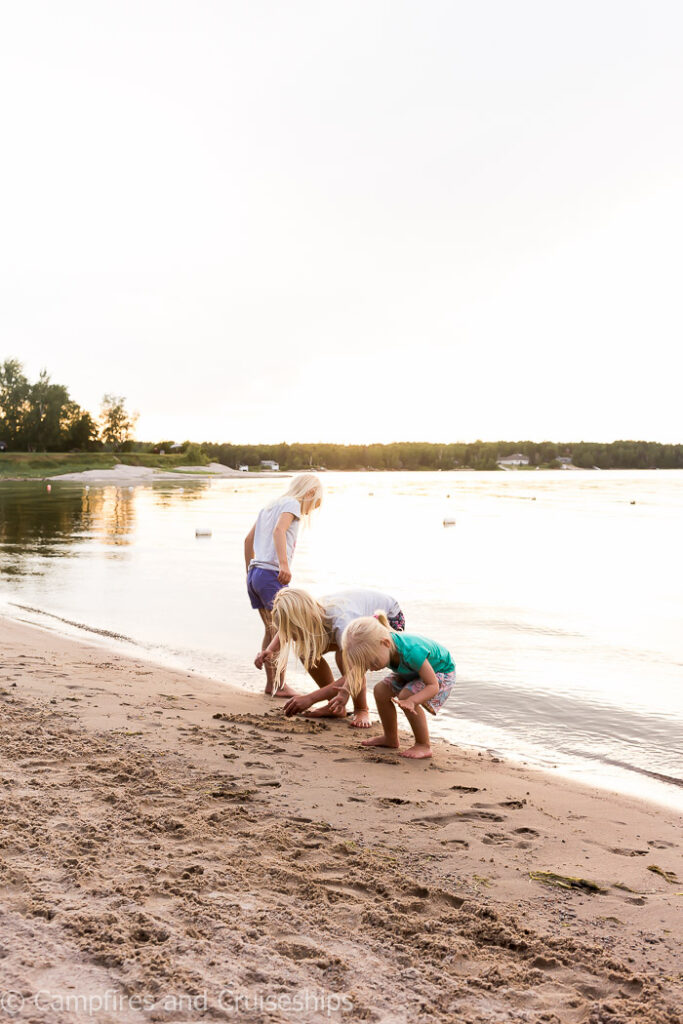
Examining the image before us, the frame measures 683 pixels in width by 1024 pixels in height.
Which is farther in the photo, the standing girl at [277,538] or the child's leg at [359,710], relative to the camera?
the standing girl at [277,538]

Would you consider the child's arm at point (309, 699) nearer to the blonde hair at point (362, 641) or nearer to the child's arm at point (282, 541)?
the blonde hair at point (362, 641)

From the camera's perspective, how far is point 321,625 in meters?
5.93

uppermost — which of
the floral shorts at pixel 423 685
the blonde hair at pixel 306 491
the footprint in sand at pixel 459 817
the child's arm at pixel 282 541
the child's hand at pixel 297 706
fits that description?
the blonde hair at pixel 306 491

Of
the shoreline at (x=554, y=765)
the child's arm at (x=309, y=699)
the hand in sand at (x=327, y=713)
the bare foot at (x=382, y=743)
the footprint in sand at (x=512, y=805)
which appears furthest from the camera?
the hand in sand at (x=327, y=713)

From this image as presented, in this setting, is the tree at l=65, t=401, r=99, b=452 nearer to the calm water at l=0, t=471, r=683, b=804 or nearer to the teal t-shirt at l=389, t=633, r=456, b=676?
the calm water at l=0, t=471, r=683, b=804

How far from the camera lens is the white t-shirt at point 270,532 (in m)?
6.76

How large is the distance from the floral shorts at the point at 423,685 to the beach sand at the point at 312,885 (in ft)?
1.42

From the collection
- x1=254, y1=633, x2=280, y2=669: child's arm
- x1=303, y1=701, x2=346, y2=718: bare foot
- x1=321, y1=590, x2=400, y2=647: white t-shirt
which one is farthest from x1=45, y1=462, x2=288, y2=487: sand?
x1=321, y1=590, x2=400, y2=647: white t-shirt

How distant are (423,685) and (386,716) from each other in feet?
1.28

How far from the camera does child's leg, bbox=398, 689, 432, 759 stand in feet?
18.1

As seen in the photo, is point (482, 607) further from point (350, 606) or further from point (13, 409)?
point (13, 409)

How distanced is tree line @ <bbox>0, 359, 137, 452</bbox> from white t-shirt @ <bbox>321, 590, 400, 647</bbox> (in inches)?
4261

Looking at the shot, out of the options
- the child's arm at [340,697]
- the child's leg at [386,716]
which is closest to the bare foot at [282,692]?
the child's arm at [340,697]

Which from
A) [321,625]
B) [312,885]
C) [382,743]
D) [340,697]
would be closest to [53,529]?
[340,697]
